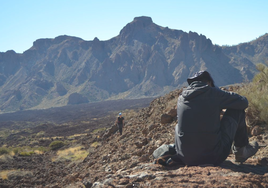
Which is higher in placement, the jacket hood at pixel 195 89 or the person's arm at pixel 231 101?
the jacket hood at pixel 195 89

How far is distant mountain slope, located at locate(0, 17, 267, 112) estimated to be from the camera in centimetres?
14088

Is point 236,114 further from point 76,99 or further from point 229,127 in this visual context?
point 76,99

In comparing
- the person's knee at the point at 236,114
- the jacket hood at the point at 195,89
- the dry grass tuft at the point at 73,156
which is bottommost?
the dry grass tuft at the point at 73,156

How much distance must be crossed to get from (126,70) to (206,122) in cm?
15745

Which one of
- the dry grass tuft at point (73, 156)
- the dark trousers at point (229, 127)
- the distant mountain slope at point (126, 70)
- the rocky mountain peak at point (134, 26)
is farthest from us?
the rocky mountain peak at point (134, 26)

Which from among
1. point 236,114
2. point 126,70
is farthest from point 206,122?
point 126,70

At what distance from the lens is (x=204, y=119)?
9.40 ft

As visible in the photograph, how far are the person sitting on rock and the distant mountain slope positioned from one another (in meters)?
129

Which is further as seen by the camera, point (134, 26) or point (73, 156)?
point (134, 26)

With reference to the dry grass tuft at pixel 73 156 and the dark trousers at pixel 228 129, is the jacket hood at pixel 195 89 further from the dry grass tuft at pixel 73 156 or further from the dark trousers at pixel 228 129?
the dry grass tuft at pixel 73 156

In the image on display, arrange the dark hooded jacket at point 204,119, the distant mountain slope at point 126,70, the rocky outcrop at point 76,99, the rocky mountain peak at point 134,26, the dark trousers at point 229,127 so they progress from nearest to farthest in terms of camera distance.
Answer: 1. the dark hooded jacket at point 204,119
2. the dark trousers at point 229,127
3. the rocky outcrop at point 76,99
4. the distant mountain slope at point 126,70
5. the rocky mountain peak at point 134,26

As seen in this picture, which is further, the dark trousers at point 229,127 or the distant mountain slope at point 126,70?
the distant mountain slope at point 126,70

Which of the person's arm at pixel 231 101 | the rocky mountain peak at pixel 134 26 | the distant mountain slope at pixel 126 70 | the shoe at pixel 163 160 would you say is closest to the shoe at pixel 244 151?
the person's arm at pixel 231 101

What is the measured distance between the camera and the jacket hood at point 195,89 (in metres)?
2.86
